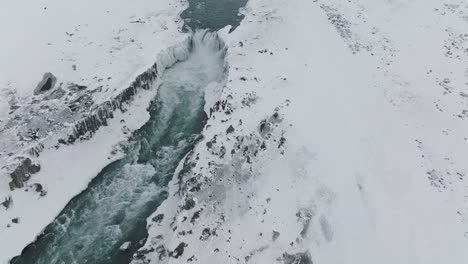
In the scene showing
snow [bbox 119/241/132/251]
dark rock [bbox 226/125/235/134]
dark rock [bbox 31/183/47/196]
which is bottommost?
snow [bbox 119/241/132/251]

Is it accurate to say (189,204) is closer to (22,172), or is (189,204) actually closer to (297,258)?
(297,258)

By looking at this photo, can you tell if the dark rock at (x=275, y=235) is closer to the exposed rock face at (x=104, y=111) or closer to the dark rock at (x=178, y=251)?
the dark rock at (x=178, y=251)

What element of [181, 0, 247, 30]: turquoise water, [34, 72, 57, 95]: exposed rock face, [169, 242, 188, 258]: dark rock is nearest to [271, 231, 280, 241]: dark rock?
[169, 242, 188, 258]: dark rock

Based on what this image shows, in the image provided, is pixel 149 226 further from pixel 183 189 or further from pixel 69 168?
pixel 69 168

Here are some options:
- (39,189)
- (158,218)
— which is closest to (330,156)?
(158,218)

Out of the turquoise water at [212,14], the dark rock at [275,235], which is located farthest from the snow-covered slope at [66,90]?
the dark rock at [275,235]

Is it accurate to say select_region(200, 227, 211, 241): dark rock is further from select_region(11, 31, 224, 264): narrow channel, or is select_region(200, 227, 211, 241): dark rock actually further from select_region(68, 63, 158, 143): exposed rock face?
select_region(68, 63, 158, 143): exposed rock face

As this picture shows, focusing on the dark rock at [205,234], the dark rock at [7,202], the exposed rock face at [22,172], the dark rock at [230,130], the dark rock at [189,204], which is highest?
the exposed rock face at [22,172]
